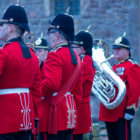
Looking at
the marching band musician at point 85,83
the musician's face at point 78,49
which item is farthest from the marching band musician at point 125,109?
the musician's face at point 78,49

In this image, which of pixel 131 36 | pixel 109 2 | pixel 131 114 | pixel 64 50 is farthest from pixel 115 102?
pixel 109 2

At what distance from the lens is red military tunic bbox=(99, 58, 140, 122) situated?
6430mm

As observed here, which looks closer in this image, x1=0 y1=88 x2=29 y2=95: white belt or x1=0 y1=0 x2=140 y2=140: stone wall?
x1=0 y1=88 x2=29 y2=95: white belt

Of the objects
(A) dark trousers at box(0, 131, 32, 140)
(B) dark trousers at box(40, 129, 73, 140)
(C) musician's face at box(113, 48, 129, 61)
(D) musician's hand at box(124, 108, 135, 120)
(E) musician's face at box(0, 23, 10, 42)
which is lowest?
(D) musician's hand at box(124, 108, 135, 120)

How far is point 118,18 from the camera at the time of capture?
10523 mm

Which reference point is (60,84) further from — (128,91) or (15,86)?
(128,91)

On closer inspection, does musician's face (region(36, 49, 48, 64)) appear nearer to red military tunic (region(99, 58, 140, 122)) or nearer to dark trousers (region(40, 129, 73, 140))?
red military tunic (region(99, 58, 140, 122))

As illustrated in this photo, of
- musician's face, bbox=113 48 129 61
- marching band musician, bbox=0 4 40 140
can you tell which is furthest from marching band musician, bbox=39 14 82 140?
musician's face, bbox=113 48 129 61

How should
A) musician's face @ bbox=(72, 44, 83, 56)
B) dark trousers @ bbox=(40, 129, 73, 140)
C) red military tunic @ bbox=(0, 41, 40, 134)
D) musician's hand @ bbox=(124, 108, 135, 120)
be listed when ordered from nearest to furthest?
red military tunic @ bbox=(0, 41, 40, 134) → dark trousers @ bbox=(40, 129, 73, 140) → musician's face @ bbox=(72, 44, 83, 56) → musician's hand @ bbox=(124, 108, 135, 120)

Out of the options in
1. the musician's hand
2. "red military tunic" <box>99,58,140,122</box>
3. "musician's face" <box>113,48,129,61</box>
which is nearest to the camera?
the musician's hand

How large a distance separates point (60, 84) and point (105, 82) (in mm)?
2297

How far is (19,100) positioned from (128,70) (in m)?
2.91

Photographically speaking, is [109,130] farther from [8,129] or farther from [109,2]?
[109,2]

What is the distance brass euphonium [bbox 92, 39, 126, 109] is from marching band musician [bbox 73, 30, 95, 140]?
16.1 inches
